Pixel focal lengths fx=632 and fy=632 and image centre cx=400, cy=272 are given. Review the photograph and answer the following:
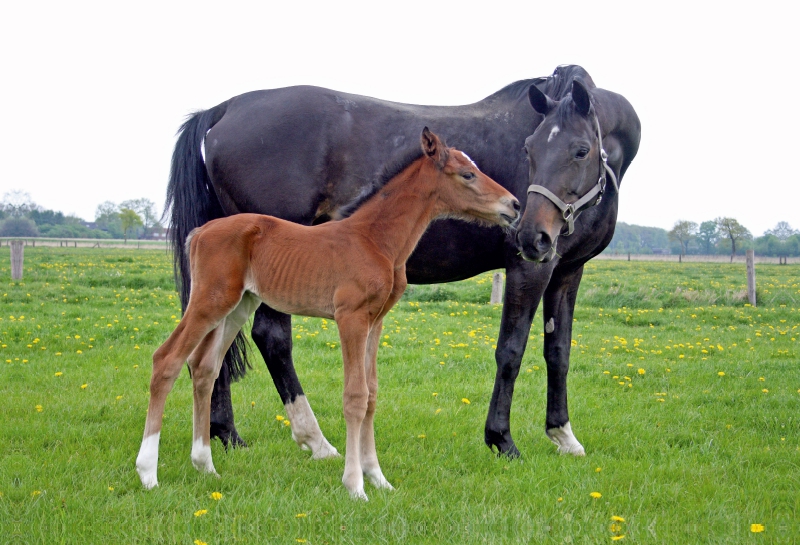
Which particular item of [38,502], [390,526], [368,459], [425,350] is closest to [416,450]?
[368,459]

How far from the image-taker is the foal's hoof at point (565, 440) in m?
4.68

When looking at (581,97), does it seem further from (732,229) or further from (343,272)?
(732,229)

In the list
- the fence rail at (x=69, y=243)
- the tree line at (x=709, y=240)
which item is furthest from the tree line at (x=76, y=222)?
the tree line at (x=709, y=240)

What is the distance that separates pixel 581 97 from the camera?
4270mm

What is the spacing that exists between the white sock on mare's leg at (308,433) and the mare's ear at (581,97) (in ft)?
9.24

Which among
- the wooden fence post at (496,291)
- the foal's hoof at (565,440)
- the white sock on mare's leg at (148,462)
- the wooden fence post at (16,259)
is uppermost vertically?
the wooden fence post at (16,259)

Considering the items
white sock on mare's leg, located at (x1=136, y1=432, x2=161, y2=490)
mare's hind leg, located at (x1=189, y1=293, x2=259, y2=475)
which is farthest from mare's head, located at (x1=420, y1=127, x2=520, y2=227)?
white sock on mare's leg, located at (x1=136, y1=432, x2=161, y2=490)

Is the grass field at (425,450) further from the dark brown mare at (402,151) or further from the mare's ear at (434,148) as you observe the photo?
the mare's ear at (434,148)

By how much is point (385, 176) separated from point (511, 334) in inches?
58.9

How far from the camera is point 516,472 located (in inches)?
161

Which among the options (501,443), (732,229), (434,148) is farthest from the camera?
(732,229)

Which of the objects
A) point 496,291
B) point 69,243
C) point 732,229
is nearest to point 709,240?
point 732,229

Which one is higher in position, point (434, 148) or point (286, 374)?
point (434, 148)

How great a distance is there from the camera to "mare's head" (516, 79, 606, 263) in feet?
13.4
